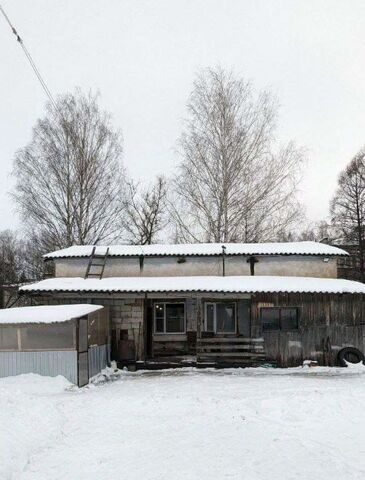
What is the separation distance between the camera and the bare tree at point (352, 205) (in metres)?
34.4

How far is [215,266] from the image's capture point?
20.1 metres

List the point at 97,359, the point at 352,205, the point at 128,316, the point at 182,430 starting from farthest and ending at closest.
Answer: the point at 352,205
the point at 128,316
the point at 97,359
the point at 182,430

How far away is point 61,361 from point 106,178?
595 inches

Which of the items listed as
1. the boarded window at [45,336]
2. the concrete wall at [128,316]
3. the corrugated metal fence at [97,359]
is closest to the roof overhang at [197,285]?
the concrete wall at [128,316]

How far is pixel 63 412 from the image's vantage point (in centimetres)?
1012

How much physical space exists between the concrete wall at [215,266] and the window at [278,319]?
239 cm

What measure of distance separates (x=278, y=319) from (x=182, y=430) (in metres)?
10.1

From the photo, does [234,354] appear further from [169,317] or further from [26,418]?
[26,418]

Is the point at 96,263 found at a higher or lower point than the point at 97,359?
higher

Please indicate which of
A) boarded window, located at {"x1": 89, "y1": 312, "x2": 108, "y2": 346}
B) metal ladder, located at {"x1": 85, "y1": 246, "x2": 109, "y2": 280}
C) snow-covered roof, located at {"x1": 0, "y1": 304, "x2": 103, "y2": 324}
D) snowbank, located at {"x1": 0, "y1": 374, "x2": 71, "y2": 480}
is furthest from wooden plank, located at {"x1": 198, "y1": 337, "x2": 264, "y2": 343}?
snowbank, located at {"x1": 0, "y1": 374, "x2": 71, "y2": 480}

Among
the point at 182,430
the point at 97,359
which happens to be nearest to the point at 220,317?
the point at 97,359

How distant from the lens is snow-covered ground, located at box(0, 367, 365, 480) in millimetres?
6547

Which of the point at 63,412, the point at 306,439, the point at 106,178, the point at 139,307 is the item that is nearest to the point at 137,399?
the point at 63,412

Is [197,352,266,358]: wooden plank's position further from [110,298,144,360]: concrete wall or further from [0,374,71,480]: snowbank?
[0,374,71,480]: snowbank
